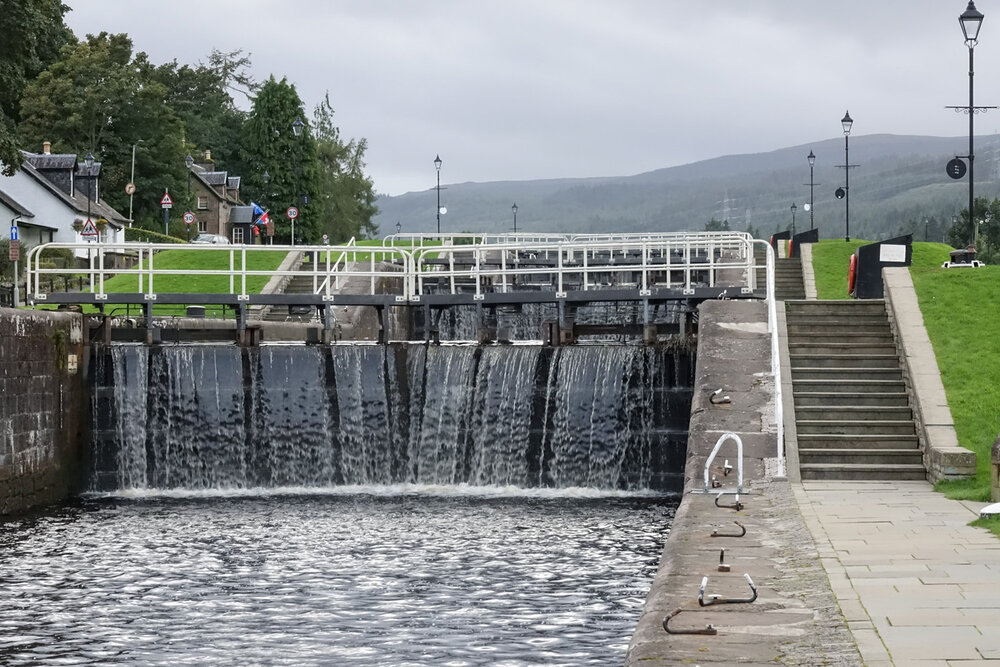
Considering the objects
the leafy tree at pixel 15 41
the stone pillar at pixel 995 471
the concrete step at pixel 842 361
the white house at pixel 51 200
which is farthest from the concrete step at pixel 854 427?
the white house at pixel 51 200

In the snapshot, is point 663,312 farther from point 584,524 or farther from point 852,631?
point 852,631

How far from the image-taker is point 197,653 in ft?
40.3

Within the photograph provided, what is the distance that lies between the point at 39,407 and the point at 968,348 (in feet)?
48.9

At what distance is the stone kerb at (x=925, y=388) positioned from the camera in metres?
16.8

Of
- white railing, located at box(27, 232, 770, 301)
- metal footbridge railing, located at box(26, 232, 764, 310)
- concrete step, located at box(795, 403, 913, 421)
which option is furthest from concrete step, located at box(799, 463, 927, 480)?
white railing, located at box(27, 232, 770, 301)

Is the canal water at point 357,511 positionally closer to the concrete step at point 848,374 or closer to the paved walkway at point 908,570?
the paved walkway at point 908,570

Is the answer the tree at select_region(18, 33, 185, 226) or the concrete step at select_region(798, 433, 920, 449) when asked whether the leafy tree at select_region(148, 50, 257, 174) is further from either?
the concrete step at select_region(798, 433, 920, 449)

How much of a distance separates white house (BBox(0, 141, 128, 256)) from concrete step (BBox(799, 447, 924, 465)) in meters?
52.0

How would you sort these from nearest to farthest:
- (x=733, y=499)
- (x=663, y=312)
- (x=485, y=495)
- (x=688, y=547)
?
1. (x=688, y=547)
2. (x=733, y=499)
3. (x=485, y=495)
4. (x=663, y=312)

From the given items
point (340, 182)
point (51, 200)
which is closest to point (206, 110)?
point (340, 182)

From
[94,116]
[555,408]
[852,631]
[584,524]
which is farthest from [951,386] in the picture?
[94,116]

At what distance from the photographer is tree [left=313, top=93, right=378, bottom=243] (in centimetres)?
11769

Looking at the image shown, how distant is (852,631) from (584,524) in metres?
11.0

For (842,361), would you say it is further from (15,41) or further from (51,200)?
(51,200)
